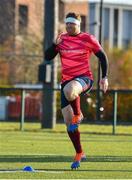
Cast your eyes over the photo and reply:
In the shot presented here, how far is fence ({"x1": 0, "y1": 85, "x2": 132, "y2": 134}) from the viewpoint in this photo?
24.8 m

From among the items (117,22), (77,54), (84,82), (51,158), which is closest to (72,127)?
(84,82)

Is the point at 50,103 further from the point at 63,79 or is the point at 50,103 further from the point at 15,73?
the point at 15,73

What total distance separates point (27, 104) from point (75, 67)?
19.3 metres

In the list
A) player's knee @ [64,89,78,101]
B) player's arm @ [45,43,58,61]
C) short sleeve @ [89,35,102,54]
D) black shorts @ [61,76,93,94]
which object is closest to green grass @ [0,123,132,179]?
player's knee @ [64,89,78,101]

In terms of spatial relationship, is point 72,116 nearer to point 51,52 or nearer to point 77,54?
point 77,54

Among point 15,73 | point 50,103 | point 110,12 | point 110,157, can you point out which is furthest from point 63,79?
point 110,12

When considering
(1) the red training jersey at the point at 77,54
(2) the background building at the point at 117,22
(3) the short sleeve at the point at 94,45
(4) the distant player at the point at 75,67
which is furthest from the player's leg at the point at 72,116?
(2) the background building at the point at 117,22

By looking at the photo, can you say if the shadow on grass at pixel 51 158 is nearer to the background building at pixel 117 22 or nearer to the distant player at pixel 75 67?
the distant player at pixel 75 67

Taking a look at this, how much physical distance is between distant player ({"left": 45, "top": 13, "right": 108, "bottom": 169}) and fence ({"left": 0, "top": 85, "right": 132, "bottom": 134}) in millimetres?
5161

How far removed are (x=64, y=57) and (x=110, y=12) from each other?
84.6 metres

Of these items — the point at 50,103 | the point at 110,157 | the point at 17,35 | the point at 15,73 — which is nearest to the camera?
the point at 110,157

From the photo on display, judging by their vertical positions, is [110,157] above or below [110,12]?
above

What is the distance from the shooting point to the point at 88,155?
45.6ft

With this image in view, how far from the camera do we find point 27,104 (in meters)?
30.9
